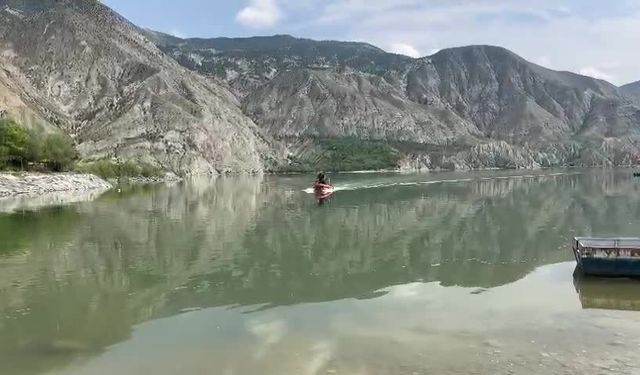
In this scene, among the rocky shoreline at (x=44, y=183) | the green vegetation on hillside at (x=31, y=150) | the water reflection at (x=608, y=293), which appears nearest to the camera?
the water reflection at (x=608, y=293)

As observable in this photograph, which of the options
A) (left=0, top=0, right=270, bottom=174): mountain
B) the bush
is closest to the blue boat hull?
the bush

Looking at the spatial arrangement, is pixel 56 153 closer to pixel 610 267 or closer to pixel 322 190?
pixel 322 190

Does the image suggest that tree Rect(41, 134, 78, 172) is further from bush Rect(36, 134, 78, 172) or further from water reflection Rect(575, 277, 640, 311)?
water reflection Rect(575, 277, 640, 311)

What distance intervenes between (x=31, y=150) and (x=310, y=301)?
292ft

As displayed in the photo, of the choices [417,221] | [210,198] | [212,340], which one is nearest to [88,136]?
[210,198]

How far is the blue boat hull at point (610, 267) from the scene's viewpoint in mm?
26578

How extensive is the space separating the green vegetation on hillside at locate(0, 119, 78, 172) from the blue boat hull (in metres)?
87.8

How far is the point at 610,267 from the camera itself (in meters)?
26.9

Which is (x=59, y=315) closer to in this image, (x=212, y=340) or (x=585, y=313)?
(x=212, y=340)

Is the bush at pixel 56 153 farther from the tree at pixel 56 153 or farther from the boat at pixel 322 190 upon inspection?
the boat at pixel 322 190

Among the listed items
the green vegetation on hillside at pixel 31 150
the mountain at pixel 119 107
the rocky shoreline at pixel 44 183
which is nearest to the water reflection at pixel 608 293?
the rocky shoreline at pixel 44 183

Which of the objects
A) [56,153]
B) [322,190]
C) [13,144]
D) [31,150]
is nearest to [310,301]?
[322,190]

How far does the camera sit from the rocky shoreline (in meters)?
84.2

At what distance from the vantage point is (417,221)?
49.8 meters
